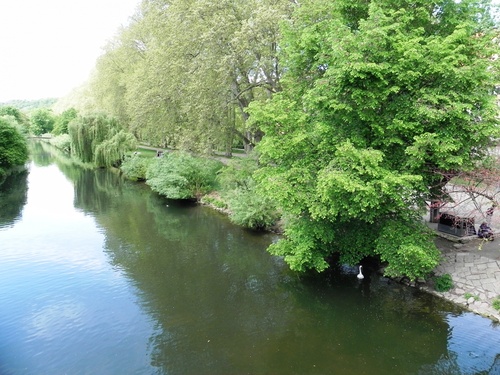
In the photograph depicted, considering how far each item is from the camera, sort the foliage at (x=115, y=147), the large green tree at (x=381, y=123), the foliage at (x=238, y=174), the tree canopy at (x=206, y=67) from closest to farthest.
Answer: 1. the large green tree at (x=381, y=123)
2. the tree canopy at (x=206, y=67)
3. the foliage at (x=238, y=174)
4. the foliage at (x=115, y=147)

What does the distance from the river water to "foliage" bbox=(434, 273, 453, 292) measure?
2.15 ft

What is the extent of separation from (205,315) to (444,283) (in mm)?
8598

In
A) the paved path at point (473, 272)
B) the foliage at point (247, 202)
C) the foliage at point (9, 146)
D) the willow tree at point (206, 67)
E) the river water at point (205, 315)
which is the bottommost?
the river water at point (205, 315)

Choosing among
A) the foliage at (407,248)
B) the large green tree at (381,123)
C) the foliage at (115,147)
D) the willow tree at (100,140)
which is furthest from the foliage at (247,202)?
the willow tree at (100,140)

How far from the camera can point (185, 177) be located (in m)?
27.1

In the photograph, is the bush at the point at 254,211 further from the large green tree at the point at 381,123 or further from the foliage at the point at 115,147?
the foliage at the point at 115,147

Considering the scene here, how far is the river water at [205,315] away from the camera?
388 inches

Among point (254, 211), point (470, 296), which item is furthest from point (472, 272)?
point (254, 211)

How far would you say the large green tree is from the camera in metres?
11.2

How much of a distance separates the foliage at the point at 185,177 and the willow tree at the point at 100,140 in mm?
11286

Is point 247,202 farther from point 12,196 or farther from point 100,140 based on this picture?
point 100,140

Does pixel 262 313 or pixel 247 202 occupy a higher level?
pixel 247 202

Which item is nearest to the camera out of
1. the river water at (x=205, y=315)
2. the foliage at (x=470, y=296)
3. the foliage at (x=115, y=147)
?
the river water at (x=205, y=315)

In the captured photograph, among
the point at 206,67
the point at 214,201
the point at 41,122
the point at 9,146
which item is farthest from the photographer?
the point at 41,122
